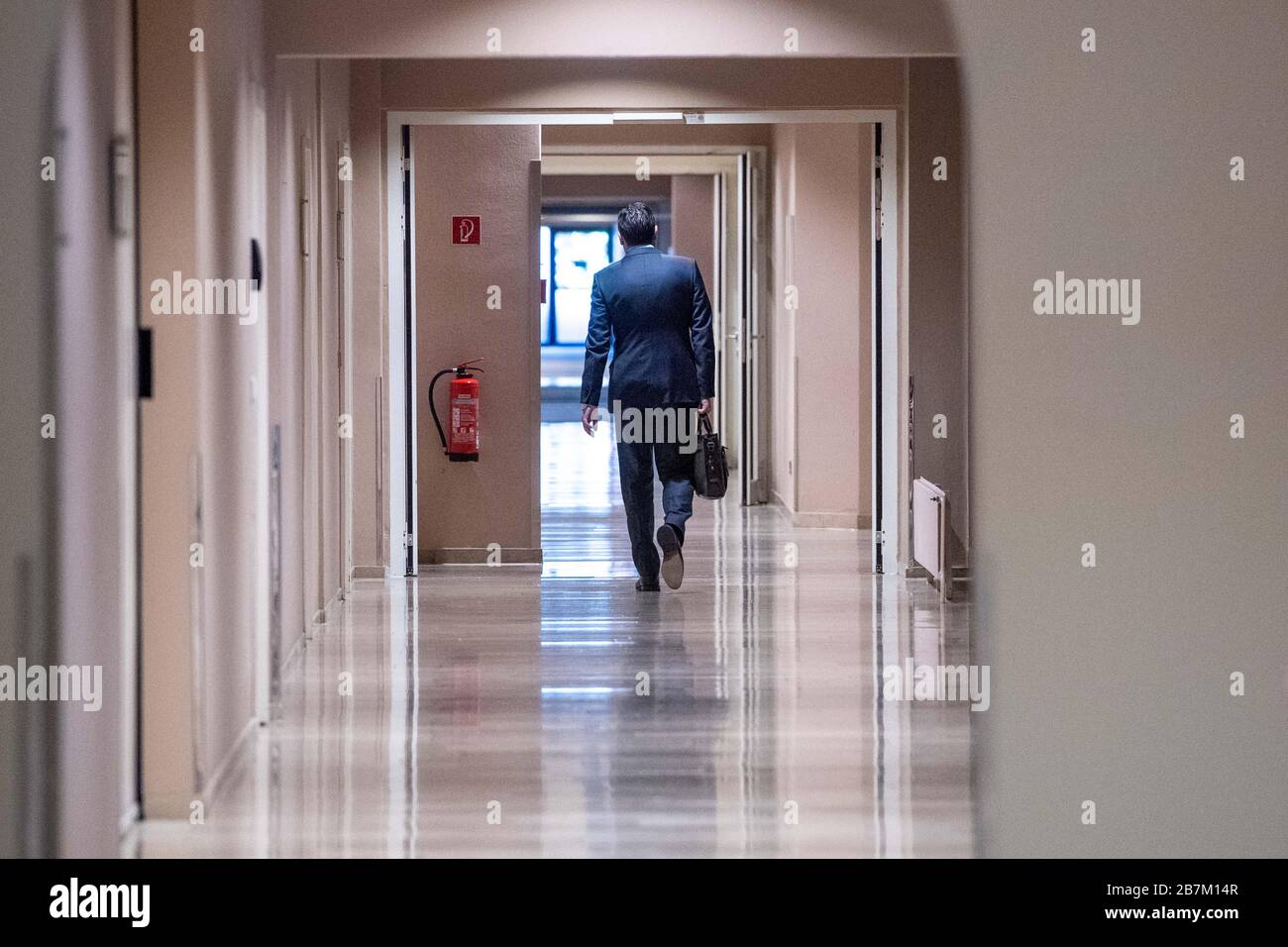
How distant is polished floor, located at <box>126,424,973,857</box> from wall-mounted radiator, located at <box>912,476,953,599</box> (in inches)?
5.4

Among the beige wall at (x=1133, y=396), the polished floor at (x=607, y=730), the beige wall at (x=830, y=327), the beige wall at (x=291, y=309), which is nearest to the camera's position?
the polished floor at (x=607, y=730)

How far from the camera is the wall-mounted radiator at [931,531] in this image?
6.70 meters

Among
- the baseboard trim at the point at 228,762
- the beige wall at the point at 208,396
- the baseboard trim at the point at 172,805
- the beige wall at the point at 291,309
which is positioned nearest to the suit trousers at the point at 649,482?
the beige wall at the point at 291,309

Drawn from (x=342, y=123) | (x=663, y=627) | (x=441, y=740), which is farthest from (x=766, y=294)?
(x=441, y=740)

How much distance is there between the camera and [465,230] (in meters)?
8.06

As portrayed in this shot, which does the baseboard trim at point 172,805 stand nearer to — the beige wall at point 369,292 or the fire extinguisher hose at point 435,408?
the beige wall at point 369,292

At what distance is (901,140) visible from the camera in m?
7.47

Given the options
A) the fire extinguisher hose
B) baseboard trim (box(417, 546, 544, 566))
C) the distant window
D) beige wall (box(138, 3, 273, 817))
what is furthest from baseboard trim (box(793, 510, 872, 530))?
the distant window

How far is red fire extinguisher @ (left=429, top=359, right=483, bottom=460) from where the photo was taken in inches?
313

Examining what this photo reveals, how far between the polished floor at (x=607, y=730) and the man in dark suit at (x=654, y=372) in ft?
1.07

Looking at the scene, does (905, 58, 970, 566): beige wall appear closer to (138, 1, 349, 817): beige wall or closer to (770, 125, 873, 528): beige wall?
(770, 125, 873, 528): beige wall

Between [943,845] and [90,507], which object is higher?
[90,507]
